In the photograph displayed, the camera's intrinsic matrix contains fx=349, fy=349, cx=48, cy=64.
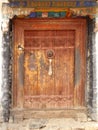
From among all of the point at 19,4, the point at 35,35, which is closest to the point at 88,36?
the point at 35,35

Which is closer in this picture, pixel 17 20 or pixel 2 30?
pixel 2 30

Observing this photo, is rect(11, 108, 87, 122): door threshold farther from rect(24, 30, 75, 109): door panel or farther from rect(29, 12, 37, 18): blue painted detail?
rect(29, 12, 37, 18): blue painted detail

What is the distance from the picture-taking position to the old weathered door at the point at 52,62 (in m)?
8.52

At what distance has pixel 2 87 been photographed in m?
7.96

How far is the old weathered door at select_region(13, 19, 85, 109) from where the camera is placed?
28.0 feet

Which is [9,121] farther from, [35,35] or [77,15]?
[77,15]

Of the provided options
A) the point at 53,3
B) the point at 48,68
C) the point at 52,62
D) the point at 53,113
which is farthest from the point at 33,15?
the point at 53,113

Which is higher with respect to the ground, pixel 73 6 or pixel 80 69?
pixel 73 6

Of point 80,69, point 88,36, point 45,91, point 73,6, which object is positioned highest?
point 73,6

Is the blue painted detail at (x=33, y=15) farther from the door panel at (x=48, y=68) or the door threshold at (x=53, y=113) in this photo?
the door threshold at (x=53, y=113)

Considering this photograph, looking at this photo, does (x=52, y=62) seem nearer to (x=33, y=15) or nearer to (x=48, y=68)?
(x=48, y=68)

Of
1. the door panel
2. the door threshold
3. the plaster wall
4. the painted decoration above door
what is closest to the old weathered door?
the door panel

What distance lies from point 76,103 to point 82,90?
35cm

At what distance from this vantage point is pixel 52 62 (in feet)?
28.3
